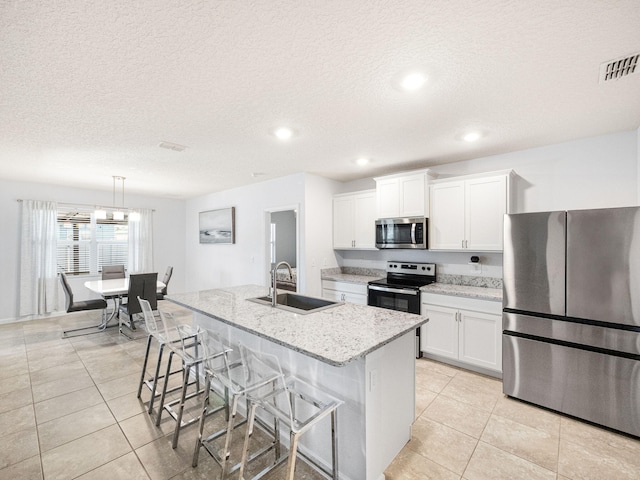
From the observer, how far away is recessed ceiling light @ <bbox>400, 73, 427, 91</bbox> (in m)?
1.80

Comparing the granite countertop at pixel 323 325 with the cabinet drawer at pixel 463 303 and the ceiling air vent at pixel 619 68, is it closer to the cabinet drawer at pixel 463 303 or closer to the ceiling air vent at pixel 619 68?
the cabinet drawer at pixel 463 303

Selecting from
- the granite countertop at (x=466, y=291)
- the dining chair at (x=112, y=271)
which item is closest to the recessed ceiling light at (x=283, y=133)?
the granite countertop at (x=466, y=291)

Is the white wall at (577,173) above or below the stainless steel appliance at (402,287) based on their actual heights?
above

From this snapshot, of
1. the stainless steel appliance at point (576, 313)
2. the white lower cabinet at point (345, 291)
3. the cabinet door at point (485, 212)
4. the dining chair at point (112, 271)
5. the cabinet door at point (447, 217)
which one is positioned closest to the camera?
the stainless steel appliance at point (576, 313)

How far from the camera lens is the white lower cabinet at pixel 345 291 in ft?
13.2

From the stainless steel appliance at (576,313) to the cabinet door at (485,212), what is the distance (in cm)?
58

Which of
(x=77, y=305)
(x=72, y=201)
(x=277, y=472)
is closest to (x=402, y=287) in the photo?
(x=277, y=472)

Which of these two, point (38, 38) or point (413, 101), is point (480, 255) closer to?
point (413, 101)

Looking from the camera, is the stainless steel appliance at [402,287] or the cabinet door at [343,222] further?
the cabinet door at [343,222]

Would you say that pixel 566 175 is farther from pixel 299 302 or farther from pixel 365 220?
pixel 299 302

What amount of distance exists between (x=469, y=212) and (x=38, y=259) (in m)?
6.99

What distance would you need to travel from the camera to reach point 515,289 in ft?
8.53

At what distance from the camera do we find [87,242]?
19.1 feet

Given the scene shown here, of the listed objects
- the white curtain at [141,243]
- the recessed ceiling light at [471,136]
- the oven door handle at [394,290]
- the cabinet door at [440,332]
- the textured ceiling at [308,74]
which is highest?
the recessed ceiling light at [471,136]
